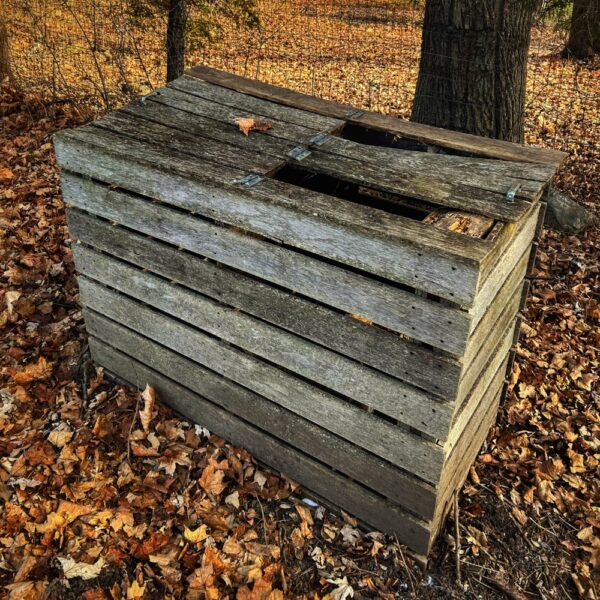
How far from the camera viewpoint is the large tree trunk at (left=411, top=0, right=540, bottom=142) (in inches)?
157

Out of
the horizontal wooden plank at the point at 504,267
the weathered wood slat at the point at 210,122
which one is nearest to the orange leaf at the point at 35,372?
the weathered wood slat at the point at 210,122

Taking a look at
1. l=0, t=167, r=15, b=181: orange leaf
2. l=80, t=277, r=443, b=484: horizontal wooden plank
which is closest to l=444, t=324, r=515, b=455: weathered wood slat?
l=80, t=277, r=443, b=484: horizontal wooden plank

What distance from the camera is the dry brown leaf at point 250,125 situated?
326cm

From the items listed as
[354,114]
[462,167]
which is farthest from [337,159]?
[354,114]

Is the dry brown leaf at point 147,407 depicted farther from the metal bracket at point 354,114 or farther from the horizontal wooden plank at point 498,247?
the horizontal wooden plank at point 498,247

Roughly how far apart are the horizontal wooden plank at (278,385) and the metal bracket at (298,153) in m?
1.00

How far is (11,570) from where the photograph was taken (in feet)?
9.45

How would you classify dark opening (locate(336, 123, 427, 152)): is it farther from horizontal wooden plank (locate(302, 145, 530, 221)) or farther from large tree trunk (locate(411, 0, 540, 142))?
large tree trunk (locate(411, 0, 540, 142))

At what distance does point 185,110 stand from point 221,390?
63.0 inches

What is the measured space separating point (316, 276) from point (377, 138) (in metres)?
1.36

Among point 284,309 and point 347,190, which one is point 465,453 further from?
point 347,190

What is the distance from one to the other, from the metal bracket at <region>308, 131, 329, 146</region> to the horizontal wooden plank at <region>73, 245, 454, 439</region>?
949 millimetres

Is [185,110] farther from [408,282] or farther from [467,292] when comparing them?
[467,292]

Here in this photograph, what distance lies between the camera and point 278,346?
288 centimetres
